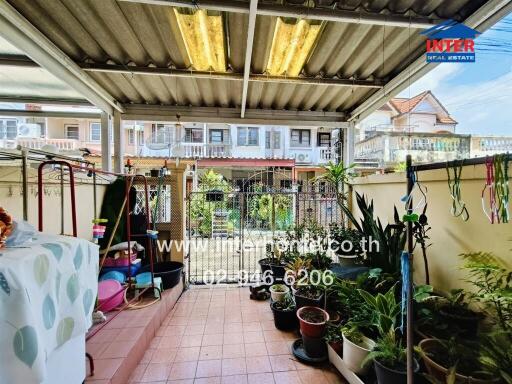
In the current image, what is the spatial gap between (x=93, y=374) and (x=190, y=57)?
262 cm

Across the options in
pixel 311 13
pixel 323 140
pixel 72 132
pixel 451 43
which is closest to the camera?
pixel 311 13

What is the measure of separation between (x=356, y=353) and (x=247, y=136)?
30.0 feet

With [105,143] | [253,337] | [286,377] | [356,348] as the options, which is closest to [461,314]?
[356,348]

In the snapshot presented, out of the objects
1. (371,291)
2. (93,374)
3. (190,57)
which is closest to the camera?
(93,374)

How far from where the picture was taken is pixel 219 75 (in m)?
2.55

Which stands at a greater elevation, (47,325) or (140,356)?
(47,325)

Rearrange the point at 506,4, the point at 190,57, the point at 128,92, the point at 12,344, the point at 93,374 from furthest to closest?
the point at 128,92 → the point at 190,57 → the point at 506,4 → the point at 93,374 → the point at 12,344

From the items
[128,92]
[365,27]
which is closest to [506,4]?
[365,27]

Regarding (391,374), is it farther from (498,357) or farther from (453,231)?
(453,231)

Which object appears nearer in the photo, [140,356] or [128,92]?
[140,356]

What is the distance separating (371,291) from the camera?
1956mm

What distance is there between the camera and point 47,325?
892 mm

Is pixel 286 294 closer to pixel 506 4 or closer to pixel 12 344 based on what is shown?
pixel 12 344

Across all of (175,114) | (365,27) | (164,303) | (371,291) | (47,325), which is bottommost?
(164,303)
